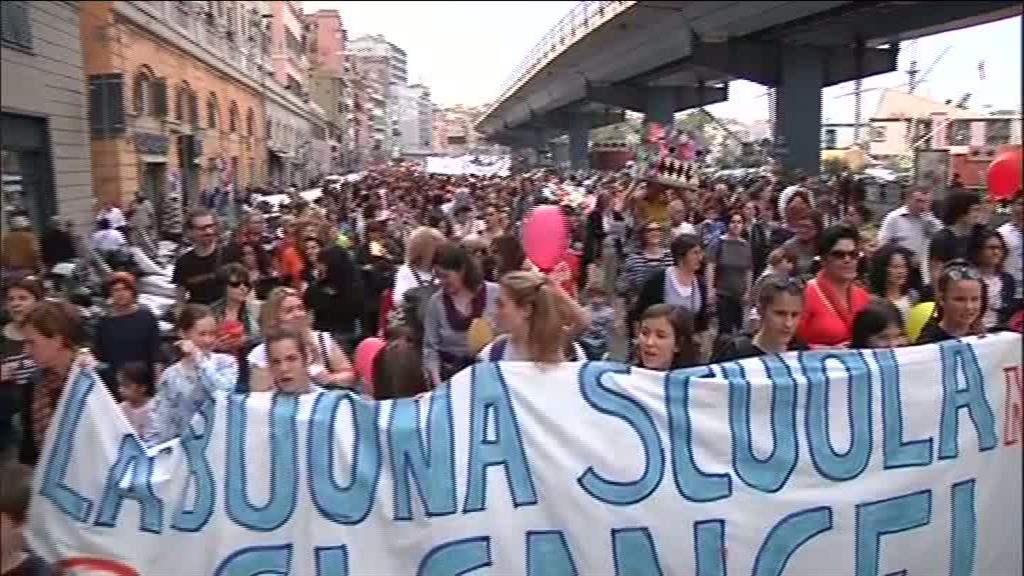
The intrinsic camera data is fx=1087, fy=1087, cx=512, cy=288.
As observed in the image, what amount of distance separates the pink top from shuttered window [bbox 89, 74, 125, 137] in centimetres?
1786

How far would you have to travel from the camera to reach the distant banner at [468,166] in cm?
3522

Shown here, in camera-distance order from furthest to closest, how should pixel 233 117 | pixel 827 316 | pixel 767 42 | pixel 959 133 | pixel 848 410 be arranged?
pixel 233 117 → pixel 767 42 → pixel 959 133 → pixel 827 316 → pixel 848 410

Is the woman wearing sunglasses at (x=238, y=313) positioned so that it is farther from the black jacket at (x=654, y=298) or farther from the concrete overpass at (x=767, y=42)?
the concrete overpass at (x=767, y=42)

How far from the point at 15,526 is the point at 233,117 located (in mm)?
39036

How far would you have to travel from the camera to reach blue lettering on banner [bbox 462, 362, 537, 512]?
378 centimetres

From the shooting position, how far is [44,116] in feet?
59.4

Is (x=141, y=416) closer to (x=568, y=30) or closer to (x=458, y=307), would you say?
(x=458, y=307)

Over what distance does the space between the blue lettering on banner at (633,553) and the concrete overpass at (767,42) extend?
2606 centimetres

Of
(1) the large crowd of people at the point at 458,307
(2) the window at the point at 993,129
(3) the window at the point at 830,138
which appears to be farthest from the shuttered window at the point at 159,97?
(3) the window at the point at 830,138

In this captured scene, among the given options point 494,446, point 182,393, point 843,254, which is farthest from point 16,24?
point 494,446

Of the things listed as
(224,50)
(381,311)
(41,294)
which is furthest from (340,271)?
(224,50)

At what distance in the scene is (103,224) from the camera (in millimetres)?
15211

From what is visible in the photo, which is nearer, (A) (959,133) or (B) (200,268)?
(B) (200,268)

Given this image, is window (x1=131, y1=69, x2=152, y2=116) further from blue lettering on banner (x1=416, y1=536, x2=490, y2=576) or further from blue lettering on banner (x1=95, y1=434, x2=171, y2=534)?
blue lettering on banner (x1=416, y1=536, x2=490, y2=576)
